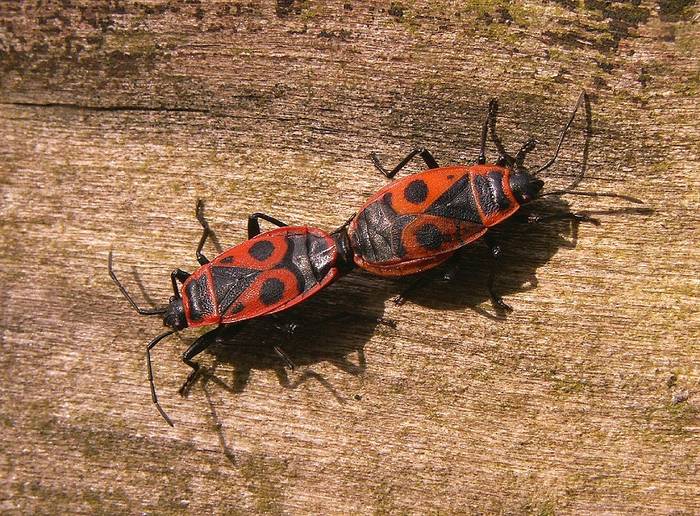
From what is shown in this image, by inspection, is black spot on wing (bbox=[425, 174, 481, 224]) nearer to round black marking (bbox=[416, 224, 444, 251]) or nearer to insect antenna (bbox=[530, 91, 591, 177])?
round black marking (bbox=[416, 224, 444, 251])

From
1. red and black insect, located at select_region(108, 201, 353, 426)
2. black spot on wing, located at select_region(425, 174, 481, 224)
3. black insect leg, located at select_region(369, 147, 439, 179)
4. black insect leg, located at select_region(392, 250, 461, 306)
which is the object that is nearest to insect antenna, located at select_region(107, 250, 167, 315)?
red and black insect, located at select_region(108, 201, 353, 426)

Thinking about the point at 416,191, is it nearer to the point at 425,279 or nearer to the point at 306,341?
the point at 425,279

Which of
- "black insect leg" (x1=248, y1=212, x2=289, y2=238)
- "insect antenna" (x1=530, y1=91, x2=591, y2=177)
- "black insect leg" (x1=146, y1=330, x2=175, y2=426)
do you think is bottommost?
"black insect leg" (x1=146, y1=330, x2=175, y2=426)

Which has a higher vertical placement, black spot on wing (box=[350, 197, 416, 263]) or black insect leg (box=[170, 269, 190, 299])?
black spot on wing (box=[350, 197, 416, 263])

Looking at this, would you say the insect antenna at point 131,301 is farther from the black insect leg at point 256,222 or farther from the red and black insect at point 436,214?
the red and black insect at point 436,214

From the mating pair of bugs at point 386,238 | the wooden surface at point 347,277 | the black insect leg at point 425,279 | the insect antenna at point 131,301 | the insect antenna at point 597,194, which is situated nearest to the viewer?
the wooden surface at point 347,277

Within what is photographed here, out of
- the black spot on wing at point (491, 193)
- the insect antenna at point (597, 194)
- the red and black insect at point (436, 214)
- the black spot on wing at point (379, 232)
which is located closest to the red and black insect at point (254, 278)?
the black spot on wing at point (379, 232)

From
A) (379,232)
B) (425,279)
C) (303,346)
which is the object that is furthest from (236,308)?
(425,279)
